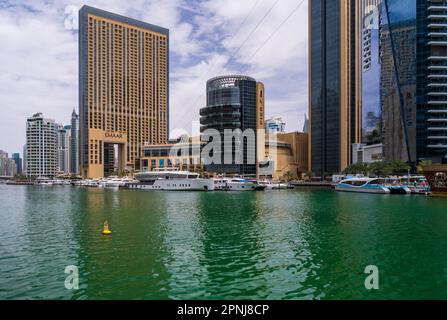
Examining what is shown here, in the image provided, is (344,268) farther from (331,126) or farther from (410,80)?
(331,126)

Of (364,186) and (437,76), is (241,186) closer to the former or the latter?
(364,186)

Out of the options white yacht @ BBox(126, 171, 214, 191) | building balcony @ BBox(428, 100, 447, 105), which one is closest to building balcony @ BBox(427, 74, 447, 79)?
building balcony @ BBox(428, 100, 447, 105)

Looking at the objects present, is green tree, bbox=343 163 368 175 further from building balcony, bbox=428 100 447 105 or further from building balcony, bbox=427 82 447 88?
building balcony, bbox=427 82 447 88

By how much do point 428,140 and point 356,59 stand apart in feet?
254

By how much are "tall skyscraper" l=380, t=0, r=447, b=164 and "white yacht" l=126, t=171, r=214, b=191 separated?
89551mm

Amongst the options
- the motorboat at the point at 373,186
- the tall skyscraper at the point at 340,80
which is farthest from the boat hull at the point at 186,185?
the tall skyscraper at the point at 340,80

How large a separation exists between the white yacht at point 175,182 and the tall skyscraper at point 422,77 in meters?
89.6

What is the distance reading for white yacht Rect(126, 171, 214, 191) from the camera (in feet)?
427

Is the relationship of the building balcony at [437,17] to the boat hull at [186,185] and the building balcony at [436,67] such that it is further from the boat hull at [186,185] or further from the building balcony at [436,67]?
the boat hull at [186,185]

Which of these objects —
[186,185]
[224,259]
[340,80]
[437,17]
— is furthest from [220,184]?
[437,17]

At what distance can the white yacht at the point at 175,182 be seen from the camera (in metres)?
130

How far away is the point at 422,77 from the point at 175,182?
113m

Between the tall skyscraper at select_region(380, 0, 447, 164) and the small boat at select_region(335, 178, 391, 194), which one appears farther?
the tall skyscraper at select_region(380, 0, 447, 164)
